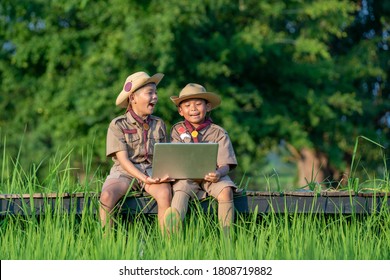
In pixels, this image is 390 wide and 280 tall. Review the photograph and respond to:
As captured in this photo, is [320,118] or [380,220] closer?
[380,220]

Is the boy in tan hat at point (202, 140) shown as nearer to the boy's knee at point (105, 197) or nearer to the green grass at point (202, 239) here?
the green grass at point (202, 239)

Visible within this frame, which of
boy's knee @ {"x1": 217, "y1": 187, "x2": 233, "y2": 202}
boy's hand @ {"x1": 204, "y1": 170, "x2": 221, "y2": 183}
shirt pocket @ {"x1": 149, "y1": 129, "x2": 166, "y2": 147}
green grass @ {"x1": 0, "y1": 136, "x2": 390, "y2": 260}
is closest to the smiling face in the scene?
shirt pocket @ {"x1": 149, "y1": 129, "x2": 166, "y2": 147}

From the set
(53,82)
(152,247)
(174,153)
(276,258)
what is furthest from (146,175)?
(53,82)

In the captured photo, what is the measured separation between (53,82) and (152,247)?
16.3 metres

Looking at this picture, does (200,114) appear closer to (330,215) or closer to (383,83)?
(330,215)

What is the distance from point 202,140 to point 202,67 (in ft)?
44.1

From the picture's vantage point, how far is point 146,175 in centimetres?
614

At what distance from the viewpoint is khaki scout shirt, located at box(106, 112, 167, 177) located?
625cm

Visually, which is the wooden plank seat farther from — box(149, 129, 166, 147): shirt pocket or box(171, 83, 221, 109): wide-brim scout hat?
box(171, 83, 221, 109): wide-brim scout hat

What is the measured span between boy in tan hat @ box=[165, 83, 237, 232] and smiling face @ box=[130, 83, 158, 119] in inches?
5.8

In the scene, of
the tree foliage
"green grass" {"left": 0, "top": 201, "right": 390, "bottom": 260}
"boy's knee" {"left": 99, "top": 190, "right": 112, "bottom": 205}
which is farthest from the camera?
the tree foliage

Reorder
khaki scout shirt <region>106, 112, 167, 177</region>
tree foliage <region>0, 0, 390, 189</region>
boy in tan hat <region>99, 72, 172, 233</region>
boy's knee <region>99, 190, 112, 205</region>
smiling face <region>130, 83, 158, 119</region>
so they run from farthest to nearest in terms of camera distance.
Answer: tree foliage <region>0, 0, 390, 189</region> → smiling face <region>130, 83, 158, 119</region> → khaki scout shirt <region>106, 112, 167, 177</region> → boy in tan hat <region>99, 72, 172, 233</region> → boy's knee <region>99, 190, 112, 205</region>

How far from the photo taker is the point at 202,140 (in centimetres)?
638

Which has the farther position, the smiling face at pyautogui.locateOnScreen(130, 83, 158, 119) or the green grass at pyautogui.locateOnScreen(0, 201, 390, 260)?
the smiling face at pyautogui.locateOnScreen(130, 83, 158, 119)
